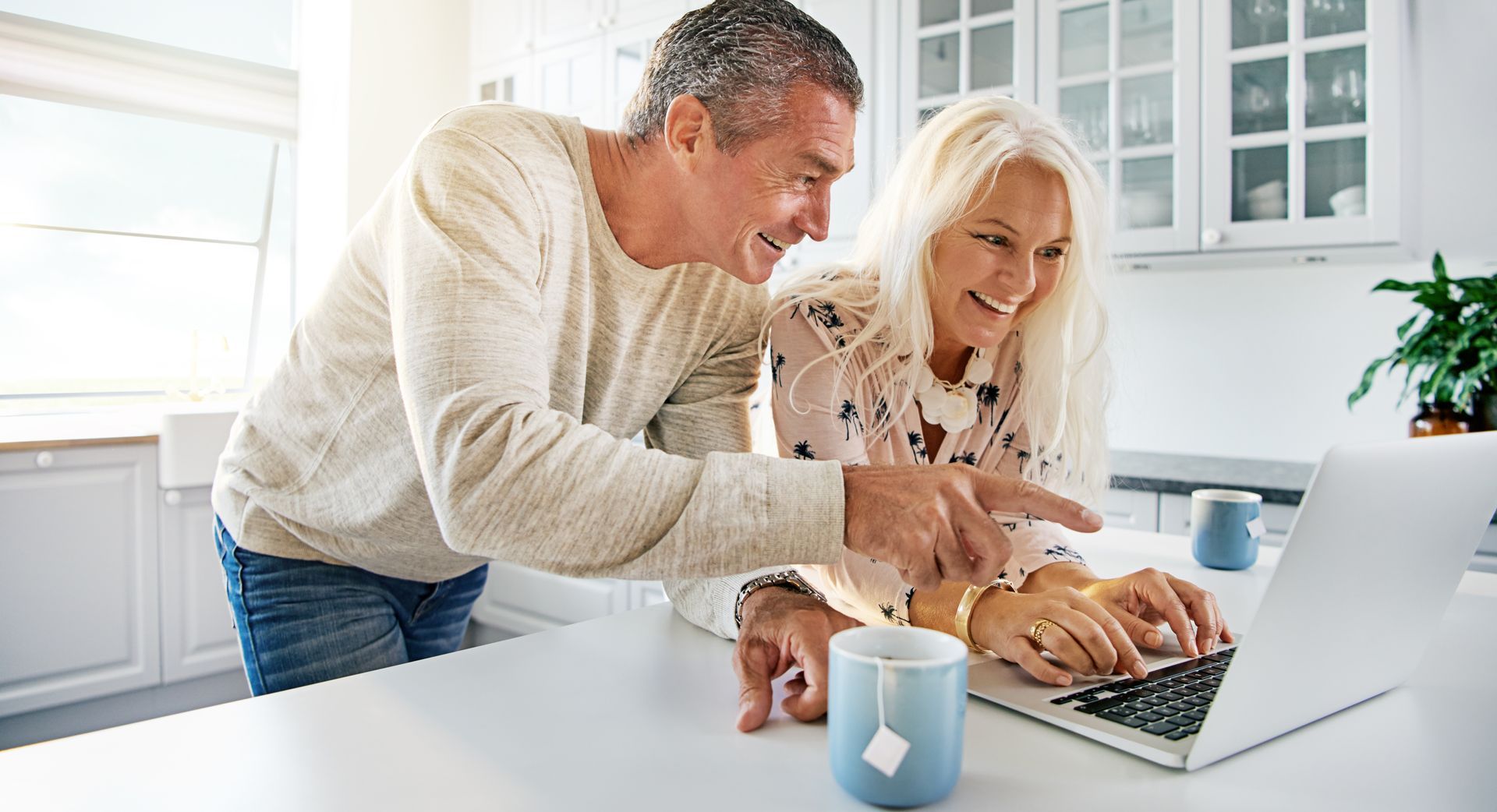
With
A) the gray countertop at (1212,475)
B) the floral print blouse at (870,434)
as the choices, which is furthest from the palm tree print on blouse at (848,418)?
the gray countertop at (1212,475)

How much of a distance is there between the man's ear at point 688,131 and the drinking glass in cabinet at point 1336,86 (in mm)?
1924

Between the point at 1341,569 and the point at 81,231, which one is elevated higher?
the point at 81,231

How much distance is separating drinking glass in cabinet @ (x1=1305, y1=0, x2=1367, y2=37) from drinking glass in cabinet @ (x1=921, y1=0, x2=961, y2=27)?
0.90m

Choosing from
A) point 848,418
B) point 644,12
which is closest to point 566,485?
point 848,418

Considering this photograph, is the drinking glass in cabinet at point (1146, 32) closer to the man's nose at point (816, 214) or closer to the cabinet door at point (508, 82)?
the man's nose at point (816, 214)

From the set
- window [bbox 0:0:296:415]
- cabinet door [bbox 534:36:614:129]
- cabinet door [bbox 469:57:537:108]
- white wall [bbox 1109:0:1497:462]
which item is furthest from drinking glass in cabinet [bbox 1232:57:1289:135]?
window [bbox 0:0:296:415]

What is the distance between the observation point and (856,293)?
1.30 m

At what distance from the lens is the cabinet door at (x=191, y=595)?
112 inches

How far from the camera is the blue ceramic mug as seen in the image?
4.20 ft

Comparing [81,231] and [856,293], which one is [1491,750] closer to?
[856,293]

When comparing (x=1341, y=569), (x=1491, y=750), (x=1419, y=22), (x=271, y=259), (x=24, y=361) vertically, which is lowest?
(x=1491, y=750)

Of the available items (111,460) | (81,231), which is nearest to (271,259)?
(81,231)

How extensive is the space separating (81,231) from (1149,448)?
3.63 meters

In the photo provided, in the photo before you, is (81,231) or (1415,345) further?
(81,231)
